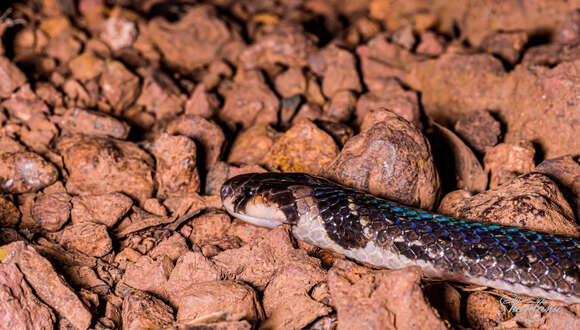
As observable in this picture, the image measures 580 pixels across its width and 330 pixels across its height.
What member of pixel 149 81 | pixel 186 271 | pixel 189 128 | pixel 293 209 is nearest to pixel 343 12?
pixel 149 81

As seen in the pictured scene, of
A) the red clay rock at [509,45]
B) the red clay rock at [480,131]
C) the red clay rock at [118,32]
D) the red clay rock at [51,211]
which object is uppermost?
the red clay rock at [509,45]

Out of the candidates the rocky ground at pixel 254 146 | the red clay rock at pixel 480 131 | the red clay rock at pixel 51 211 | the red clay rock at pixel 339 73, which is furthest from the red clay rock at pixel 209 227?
the red clay rock at pixel 480 131

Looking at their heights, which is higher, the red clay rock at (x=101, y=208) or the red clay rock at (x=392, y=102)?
the red clay rock at (x=392, y=102)

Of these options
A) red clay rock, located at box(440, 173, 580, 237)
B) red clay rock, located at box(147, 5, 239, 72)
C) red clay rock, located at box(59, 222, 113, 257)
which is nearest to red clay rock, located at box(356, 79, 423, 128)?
red clay rock, located at box(440, 173, 580, 237)

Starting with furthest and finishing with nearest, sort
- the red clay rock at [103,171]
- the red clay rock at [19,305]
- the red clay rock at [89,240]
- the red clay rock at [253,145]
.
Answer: the red clay rock at [253,145] → the red clay rock at [103,171] → the red clay rock at [89,240] → the red clay rock at [19,305]

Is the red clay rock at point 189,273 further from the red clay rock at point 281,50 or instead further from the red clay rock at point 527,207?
the red clay rock at point 281,50

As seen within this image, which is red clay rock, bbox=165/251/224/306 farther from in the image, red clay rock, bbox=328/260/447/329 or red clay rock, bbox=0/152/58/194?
red clay rock, bbox=0/152/58/194

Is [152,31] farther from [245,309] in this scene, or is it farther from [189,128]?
[245,309]
